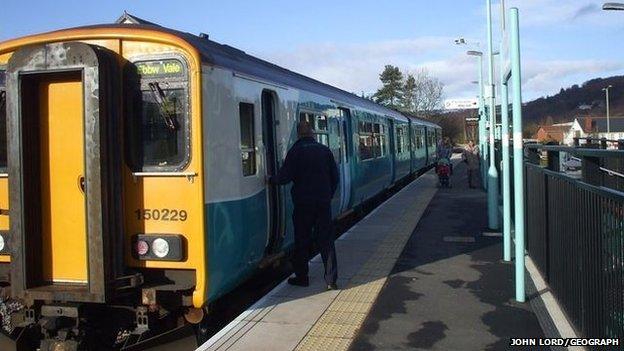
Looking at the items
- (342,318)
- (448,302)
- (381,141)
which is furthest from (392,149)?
(342,318)

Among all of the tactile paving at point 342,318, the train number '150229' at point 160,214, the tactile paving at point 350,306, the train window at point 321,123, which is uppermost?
the train window at point 321,123

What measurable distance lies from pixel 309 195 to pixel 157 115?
219cm

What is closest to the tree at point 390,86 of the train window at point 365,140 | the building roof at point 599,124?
the building roof at point 599,124

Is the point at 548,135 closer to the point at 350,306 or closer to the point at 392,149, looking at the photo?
the point at 392,149

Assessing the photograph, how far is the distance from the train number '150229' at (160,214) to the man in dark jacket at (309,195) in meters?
1.79

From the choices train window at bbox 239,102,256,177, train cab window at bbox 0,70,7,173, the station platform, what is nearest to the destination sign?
train window at bbox 239,102,256,177

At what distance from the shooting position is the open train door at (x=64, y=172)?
5086 mm

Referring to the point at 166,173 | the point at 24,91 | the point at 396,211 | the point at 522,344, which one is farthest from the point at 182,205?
the point at 396,211

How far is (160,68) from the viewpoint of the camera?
5.41 m

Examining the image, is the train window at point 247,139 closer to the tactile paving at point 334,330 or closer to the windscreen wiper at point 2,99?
the tactile paving at point 334,330

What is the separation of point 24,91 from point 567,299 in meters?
5.16

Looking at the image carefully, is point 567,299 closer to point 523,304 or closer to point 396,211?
point 523,304

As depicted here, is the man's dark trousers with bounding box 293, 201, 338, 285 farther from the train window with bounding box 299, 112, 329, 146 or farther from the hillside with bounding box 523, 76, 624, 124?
the hillside with bounding box 523, 76, 624, 124

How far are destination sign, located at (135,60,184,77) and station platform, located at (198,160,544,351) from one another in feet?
7.67
